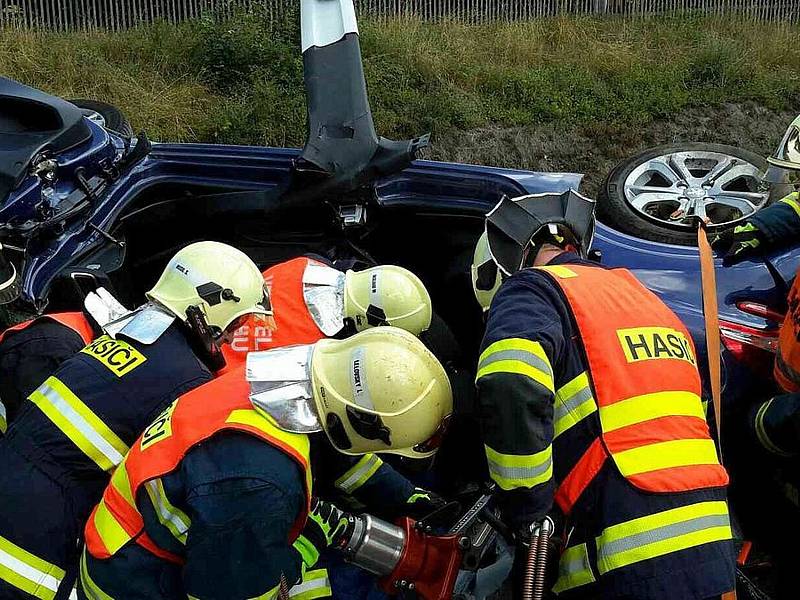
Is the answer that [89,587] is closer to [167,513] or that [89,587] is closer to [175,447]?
[167,513]

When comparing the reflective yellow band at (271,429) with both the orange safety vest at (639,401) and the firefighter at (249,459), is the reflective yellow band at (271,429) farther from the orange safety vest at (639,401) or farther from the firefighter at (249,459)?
the orange safety vest at (639,401)

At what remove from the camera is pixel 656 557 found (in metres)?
2.10

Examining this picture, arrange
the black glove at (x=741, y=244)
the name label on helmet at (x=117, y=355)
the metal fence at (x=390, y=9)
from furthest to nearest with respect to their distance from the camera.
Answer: the metal fence at (x=390, y=9), the black glove at (x=741, y=244), the name label on helmet at (x=117, y=355)

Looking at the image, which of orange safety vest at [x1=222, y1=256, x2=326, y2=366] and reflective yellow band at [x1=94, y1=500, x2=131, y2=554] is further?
orange safety vest at [x1=222, y1=256, x2=326, y2=366]

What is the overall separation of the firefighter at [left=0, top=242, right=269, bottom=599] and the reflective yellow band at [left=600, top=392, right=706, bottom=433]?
45.3 inches

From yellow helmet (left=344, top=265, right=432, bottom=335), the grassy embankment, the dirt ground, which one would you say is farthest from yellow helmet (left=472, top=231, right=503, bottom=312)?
the grassy embankment

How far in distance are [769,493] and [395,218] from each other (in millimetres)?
1957

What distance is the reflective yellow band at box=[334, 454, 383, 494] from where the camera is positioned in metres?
2.63

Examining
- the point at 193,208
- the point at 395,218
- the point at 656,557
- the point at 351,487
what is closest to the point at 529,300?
the point at 656,557

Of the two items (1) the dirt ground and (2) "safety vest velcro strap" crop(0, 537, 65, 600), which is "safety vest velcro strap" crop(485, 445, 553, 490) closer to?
(2) "safety vest velcro strap" crop(0, 537, 65, 600)

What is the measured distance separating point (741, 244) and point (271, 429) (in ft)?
7.77

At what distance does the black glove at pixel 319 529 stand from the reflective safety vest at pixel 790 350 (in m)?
1.54

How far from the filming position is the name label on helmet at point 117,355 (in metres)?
2.34

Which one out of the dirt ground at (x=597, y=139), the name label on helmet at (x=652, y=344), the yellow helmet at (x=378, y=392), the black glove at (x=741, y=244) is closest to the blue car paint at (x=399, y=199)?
the black glove at (x=741, y=244)
